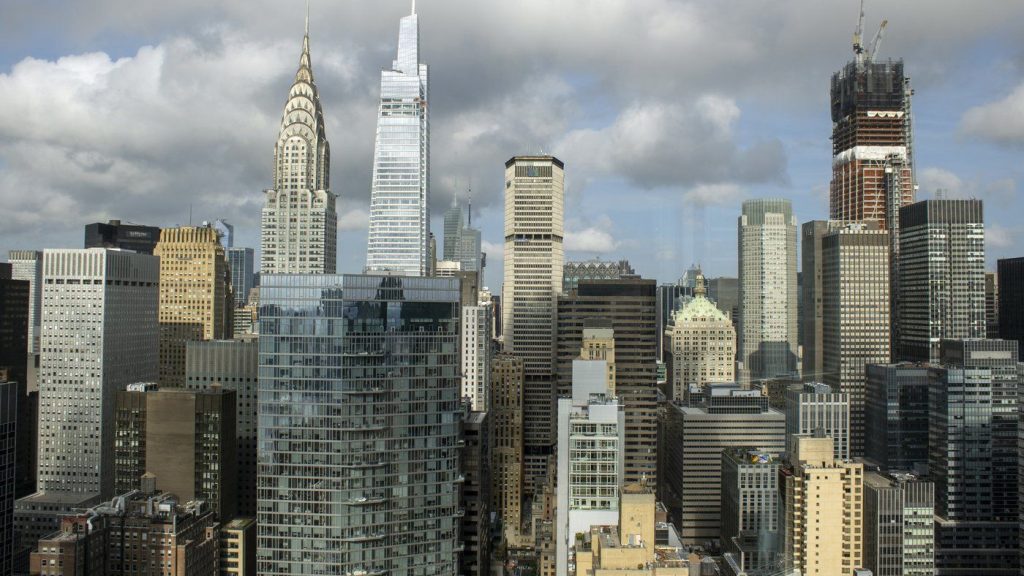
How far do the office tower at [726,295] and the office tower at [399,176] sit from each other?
22067 millimetres

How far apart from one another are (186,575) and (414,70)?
43149 mm

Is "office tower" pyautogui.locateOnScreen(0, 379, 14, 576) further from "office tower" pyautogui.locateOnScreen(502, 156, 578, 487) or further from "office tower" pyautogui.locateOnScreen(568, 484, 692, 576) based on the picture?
"office tower" pyautogui.locateOnScreen(502, 156, 578, 487)

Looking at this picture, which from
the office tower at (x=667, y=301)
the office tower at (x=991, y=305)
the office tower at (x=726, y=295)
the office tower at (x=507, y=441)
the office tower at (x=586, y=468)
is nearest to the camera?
the office tower at (x=586, y=468)

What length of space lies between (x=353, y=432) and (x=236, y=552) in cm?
1198

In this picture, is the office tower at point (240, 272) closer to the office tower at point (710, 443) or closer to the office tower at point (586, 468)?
the office tower at point (710, 443)

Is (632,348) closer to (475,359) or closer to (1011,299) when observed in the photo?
(475,359)

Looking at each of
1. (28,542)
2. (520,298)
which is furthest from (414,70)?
(28,542)

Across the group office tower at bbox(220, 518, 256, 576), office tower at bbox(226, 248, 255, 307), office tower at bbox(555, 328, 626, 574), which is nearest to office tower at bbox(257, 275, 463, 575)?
office tower at bbox(555, 328, 626, 574)

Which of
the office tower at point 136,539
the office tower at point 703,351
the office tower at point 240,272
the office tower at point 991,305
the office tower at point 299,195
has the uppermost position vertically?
the office tower at point 299,195

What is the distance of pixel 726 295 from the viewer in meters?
68.4

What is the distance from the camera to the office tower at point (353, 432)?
3052 cm

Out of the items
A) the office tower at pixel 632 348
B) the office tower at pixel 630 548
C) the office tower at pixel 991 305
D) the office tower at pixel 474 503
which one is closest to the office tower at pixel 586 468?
the office tower at pixel 630 548

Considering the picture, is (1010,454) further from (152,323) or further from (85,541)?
(152,323)

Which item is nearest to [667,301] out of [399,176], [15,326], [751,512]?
[751,512]
